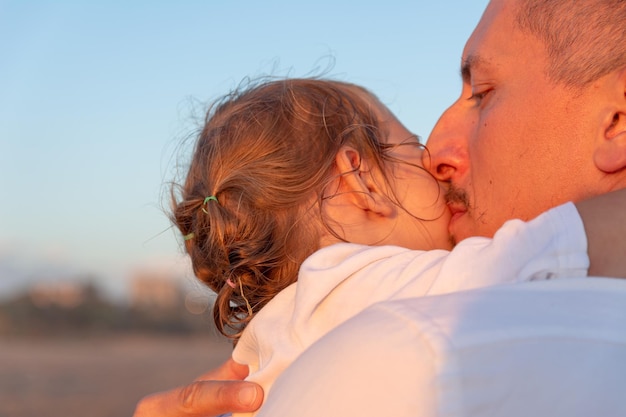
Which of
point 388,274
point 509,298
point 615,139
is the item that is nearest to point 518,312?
point 509,298

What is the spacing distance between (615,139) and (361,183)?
3.42 feet

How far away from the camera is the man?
134cm

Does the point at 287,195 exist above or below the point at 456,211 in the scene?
above

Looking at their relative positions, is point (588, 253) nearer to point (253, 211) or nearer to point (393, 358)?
point (393, 358)

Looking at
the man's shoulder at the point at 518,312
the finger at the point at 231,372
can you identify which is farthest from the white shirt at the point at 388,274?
the finger at the point at 231,372

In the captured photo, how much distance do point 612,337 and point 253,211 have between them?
1.84 meters

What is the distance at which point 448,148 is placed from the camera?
309 centimetres

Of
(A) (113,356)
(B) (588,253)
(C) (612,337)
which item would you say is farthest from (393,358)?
(A) (113,356)

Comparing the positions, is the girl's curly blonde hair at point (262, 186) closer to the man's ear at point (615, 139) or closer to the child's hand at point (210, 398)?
the child's hand at point (210, 398)

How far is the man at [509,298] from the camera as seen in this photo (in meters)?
1.34

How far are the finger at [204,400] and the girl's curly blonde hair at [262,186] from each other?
339mm

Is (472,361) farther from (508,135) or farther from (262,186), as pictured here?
(262,186)

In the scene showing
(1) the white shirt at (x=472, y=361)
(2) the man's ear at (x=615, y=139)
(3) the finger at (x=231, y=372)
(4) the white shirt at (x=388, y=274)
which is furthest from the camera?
(3) the finger at (x=231, y=372)

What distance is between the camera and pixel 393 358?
4.39 feet
